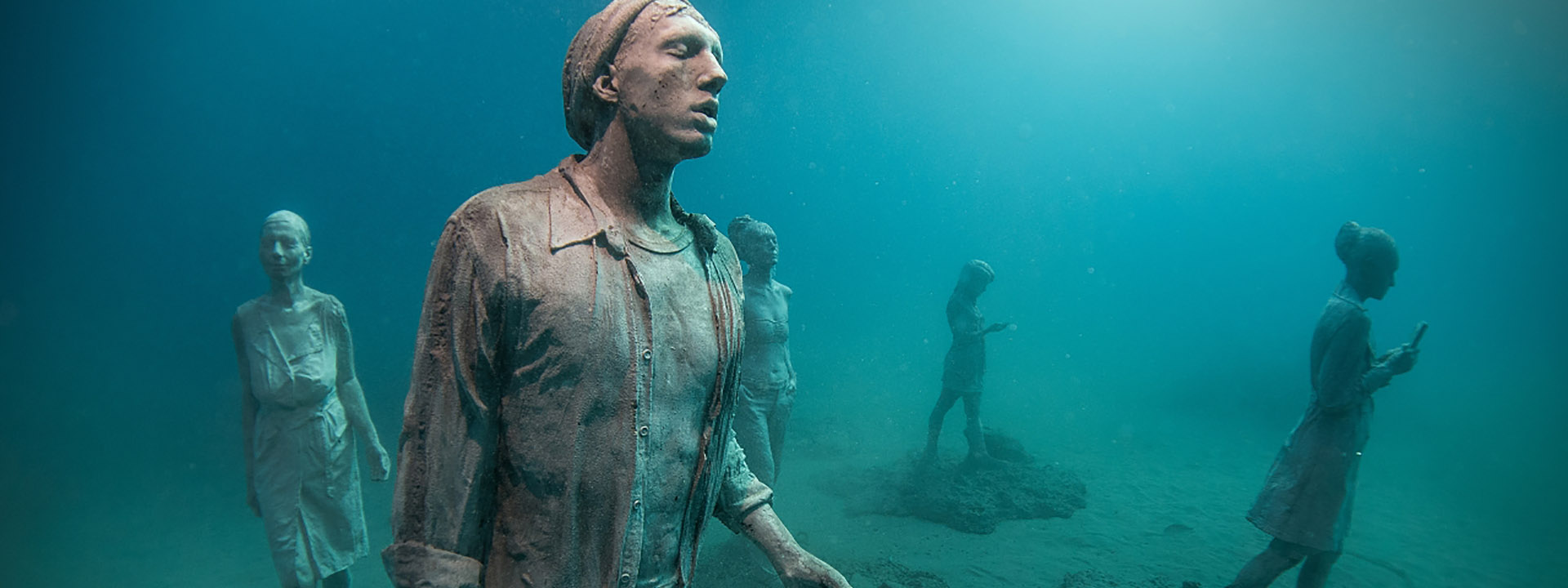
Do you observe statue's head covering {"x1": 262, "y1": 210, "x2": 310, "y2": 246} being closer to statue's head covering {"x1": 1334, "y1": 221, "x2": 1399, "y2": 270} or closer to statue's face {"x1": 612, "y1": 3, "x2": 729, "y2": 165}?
statue's face {"x1": 612, "y1": 3, "x2": 729, "y2": 165}

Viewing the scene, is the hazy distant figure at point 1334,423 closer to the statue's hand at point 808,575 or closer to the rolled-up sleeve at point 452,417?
the statue's hand at point 808,575

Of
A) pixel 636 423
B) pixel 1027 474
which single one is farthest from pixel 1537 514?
pixel 636 423

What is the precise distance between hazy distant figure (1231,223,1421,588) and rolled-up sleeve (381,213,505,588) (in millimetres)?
4830

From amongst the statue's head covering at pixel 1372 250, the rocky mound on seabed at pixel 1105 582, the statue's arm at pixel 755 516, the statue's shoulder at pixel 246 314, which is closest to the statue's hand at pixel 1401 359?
the statue's head covering at pixel 1372 250

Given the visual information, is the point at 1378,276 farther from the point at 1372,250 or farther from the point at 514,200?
the point at 514,200

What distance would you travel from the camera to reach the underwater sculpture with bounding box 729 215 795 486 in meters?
5.57

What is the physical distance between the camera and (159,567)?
6816mm

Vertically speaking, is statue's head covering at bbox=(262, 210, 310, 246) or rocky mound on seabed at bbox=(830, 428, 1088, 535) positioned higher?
statue's head covering at bbox=(262, 210, 310, 246)

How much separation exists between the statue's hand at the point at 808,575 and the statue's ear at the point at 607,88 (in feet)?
3.72

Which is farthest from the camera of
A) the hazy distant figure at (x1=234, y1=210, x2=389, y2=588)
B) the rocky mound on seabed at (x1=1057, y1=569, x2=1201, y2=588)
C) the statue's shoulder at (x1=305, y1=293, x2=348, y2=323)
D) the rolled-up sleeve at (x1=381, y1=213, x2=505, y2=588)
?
the rocky mound on seabed at (x1=1057, y1=569, x2=1201, y2=588)

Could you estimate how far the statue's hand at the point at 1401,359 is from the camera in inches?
160

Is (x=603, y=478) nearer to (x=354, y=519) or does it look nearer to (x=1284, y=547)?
(x=354, y=519)

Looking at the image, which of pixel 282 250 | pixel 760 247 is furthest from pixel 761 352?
Answer: pixel 282 250

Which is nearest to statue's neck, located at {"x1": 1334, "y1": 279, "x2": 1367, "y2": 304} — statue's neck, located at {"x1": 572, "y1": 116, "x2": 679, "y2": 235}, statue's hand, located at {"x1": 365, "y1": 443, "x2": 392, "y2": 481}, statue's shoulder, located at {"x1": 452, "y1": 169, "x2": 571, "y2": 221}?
statue's neck, located at {"x1": 572, "y1": 116, "x2": 679, "y2": 235}
